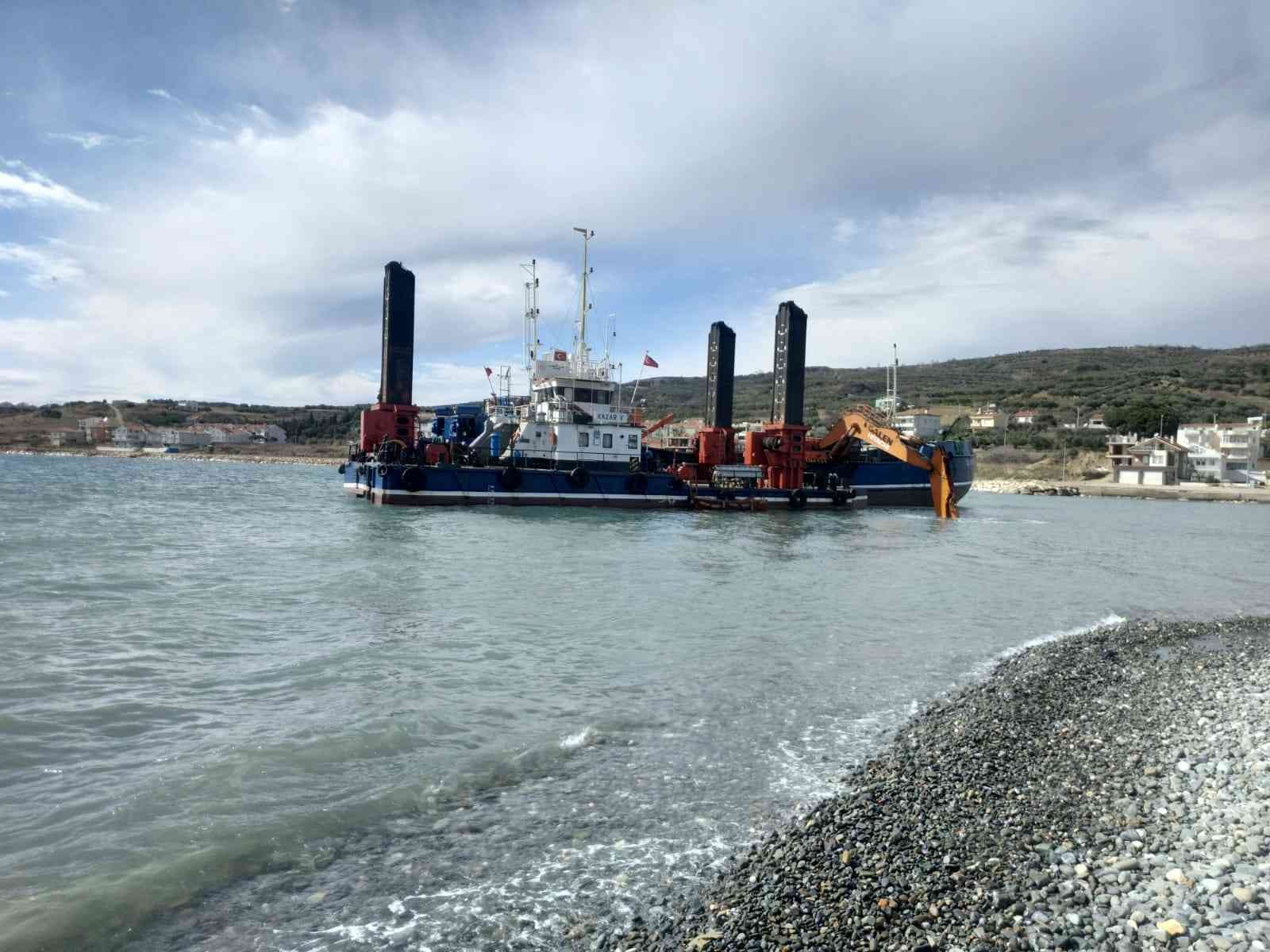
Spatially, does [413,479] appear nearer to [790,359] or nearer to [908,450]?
[790,359]

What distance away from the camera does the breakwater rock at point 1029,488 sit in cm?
5359

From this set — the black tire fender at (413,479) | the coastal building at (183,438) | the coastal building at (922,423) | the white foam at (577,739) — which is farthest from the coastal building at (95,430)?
the white foam at (577,739)

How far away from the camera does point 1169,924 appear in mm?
3127

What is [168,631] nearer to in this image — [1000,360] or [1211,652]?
[1211,652]

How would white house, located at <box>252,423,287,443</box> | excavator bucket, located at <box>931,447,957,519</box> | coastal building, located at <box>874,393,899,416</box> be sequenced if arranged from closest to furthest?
excavator bucket, located at <box>931,447,957,519</box>
coastal building, located at <box>874,393,899,416</box>
white house, located at <box>252,423,287,443</box>

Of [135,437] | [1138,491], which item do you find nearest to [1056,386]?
[1138,491]

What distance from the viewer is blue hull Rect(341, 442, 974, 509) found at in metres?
26.9

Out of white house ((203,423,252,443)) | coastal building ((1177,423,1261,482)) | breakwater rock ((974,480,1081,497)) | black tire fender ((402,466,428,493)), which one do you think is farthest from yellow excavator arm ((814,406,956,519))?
white house ((203,423,252,443))

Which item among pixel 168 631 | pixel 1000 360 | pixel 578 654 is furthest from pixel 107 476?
pixel 1000 360

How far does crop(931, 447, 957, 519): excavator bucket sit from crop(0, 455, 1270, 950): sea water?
1383 centimetres

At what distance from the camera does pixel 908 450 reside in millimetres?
31312

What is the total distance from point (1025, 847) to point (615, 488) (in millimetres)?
25228

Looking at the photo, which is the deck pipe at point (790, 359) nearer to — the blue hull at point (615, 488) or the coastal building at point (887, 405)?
the blue hull at point (615, 488)

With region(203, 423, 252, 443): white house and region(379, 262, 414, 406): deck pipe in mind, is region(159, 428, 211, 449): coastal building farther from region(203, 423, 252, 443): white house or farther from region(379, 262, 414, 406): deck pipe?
region(379, 262, 414, 406): deck pipe
